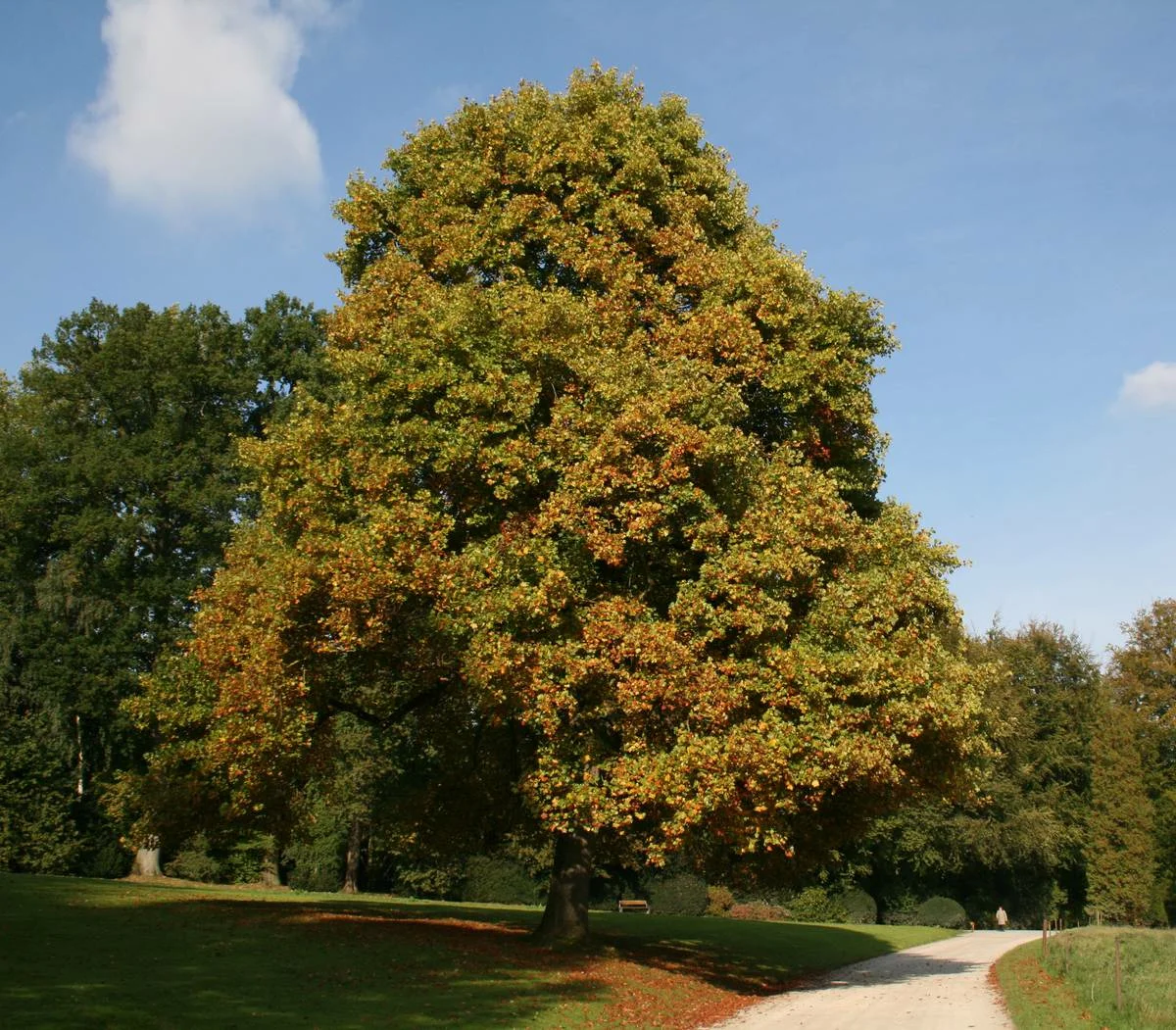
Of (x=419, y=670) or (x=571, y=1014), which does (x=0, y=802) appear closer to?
(x=419, y=670)

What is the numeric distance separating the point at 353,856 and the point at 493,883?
6.02m

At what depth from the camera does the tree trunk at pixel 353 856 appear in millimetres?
43219

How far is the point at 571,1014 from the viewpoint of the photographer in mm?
14906

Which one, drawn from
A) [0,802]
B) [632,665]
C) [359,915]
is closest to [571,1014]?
[632,665]

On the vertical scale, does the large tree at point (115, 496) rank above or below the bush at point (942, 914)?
above

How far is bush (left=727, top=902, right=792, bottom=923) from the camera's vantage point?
4762 centimetres

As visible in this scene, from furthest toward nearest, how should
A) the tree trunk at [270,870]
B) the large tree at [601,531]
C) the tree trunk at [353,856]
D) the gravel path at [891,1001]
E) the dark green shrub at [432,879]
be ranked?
the dark green shrub at [432,879]
the tree trunk at [353,856]
the tree trunk at [270,870]
the large tree at [601,531]
the gravel path at [891,1001]

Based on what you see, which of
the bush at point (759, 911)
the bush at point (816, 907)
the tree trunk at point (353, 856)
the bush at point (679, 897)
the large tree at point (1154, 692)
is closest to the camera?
the tree trunk at point (353, 856)

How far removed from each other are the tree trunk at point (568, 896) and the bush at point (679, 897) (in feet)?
86.2

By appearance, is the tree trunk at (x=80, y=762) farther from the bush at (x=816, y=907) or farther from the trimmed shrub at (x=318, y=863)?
the bush at (x=816, y=907)

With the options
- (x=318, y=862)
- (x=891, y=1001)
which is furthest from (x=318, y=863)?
(x=891, y=1001)

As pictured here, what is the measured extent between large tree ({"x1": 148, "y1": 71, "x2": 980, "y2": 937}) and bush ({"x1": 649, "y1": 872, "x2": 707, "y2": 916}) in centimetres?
2562

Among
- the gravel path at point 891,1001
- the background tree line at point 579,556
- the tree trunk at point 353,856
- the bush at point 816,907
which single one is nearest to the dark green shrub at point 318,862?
the tree trunk at point 353,856

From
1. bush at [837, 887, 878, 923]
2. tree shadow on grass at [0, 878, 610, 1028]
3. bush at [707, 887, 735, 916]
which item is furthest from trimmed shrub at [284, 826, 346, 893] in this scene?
bush at [837, 887, 878, 923]
